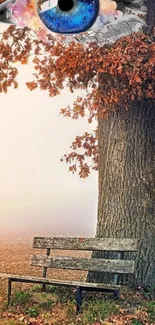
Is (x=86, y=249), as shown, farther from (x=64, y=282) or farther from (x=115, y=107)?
(x=115, y=107)

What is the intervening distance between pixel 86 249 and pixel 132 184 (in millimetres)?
453

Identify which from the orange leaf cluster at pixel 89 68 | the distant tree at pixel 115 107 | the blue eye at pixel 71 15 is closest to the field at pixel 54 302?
the distant tree at pixel 115 107

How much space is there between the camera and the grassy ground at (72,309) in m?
2.27

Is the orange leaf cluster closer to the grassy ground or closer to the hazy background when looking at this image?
the hazy background

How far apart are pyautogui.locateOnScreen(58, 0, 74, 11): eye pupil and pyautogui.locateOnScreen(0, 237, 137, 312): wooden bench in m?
1.52

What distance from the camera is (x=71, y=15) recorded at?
3.51 ft

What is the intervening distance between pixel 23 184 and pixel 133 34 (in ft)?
3.19

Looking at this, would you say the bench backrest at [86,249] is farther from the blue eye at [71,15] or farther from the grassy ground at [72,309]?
the blue eye at [71,15]

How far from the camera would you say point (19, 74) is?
2.61m

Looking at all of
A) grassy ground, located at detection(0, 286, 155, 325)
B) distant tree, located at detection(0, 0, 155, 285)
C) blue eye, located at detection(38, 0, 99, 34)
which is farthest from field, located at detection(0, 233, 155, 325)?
blue eye, located at detection(38, 0, 99, 34)

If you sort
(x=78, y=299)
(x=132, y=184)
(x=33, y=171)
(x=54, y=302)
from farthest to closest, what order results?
1. (x=132, y=184)
2. (x=33, y=171)
3. (x=54, y=302)
4. (x=78, y=299)

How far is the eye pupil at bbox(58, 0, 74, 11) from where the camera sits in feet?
3.51

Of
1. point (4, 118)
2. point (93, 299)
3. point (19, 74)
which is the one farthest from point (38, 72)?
point (93, 299)

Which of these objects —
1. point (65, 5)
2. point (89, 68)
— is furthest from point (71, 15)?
point (89, 68)
